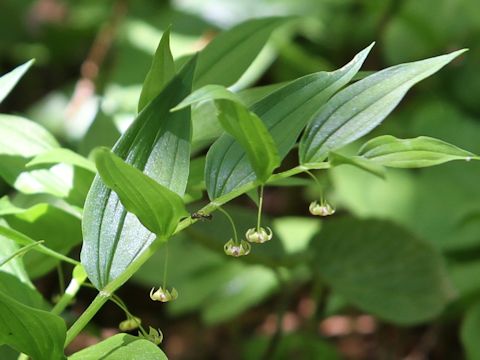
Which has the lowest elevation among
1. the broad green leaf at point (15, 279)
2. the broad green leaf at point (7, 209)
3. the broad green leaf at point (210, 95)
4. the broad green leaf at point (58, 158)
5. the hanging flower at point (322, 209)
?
the broad green leaf at point (15, 279)

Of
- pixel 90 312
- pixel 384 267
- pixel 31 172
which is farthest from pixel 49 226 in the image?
pixel 384 267

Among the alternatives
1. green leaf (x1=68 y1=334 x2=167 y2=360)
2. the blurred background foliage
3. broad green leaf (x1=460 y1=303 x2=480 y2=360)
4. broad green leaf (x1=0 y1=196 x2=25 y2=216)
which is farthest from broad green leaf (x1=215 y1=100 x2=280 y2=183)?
broad green leaf (x1=460 y1=303 x2=480 y2=360)

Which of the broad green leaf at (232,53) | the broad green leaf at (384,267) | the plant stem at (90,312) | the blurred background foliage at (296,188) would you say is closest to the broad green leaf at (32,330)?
the plant stem at (90,312)

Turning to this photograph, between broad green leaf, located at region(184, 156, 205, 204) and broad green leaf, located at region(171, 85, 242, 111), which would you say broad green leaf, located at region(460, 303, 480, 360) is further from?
broad green leaf, located at region(171, 85, 242, 111)

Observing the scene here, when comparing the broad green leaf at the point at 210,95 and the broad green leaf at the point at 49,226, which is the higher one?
the broad green leaf at the point at 210,95

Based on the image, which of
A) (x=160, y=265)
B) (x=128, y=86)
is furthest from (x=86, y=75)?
(x=160, y=265)

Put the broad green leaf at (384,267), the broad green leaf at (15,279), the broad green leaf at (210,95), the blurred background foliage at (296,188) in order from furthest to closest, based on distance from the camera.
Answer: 1. the blurred background foliage at (296,188)
2. the broad green leaf at (384,267)
3. the broad green leaf at (15,279)
4. the broad green leaf at (210,95)

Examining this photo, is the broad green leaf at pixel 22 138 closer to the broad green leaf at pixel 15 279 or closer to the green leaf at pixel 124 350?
the broad green leaf at pixel 15 279
